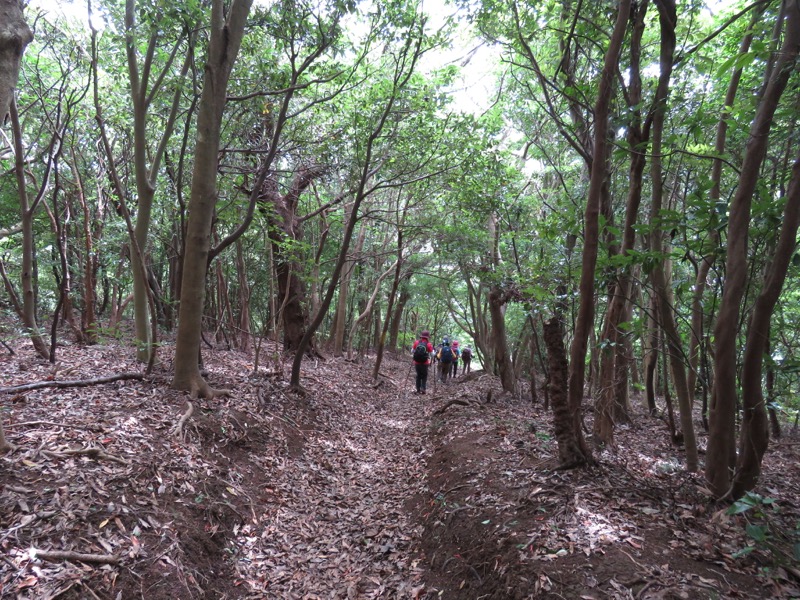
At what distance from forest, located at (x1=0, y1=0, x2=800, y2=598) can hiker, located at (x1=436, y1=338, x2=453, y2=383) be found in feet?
10.2

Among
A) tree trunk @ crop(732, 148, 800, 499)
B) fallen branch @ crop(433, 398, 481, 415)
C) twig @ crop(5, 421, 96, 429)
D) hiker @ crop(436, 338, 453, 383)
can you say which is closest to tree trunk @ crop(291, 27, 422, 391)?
fallen branch @ crop(433, 398, 481, 415)

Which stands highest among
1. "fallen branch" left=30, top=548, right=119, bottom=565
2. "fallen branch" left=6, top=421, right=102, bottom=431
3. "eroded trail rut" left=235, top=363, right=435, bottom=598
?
"fallen branch" left=6, top=421, right=102, bottom=431

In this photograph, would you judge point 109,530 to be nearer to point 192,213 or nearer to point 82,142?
point 192,213

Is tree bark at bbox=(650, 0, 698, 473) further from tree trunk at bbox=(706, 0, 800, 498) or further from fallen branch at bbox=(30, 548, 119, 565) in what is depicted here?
fallen branch at bbox=(30, 548, 119, 565)

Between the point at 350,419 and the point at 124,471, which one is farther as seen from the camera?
the point at 350,419

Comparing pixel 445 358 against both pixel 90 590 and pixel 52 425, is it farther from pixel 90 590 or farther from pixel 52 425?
pixel 90 590

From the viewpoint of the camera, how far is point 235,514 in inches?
182

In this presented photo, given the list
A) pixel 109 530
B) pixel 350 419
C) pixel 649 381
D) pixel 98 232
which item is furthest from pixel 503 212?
pixel 98 232

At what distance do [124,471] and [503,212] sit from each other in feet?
28.2

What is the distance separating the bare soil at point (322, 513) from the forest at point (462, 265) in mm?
32

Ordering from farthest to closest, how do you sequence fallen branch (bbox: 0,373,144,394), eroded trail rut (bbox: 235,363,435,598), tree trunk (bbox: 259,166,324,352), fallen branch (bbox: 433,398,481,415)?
tree trunk (bbox: 259,166,324,352) → fallen branch (bbox: 433,398,481,415) → fallen branch (bbox: 0,373,144,394) → eroded trail rut (bbox: 235,363,435,598)

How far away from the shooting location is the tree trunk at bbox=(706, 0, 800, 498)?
131 inches

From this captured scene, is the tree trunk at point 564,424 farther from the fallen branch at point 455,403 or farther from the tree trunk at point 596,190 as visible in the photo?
the fallen branch at point 455,403

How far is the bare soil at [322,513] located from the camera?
121 inches
